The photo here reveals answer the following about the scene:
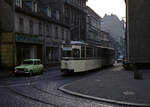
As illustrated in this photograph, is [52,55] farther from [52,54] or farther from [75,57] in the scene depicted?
[75,57]

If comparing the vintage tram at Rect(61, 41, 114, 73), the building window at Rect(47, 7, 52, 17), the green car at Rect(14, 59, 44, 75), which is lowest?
the green car at Rect(14, 59, 44, 75)

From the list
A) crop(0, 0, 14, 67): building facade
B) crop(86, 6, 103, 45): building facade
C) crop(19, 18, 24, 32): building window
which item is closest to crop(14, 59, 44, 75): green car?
crop(0, 0, 14, 67): building facade

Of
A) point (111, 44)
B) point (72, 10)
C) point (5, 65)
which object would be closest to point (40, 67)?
point (5, 65)

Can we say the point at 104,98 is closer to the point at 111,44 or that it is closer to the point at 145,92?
the point at 145,92

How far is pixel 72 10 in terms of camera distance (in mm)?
53531

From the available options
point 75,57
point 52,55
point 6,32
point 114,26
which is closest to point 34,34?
point 6,32

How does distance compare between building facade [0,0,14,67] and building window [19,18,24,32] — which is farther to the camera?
building window [19,18,24,32]

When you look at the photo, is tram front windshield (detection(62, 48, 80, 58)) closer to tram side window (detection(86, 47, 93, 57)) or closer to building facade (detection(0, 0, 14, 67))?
tram side window (detection(86, 47, 93, 57))

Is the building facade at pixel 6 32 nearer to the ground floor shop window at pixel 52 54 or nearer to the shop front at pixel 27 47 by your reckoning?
the shop front at pixel 27 47

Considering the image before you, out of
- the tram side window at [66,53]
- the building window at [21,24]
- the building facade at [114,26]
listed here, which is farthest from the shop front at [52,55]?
the building facade at [114,26]

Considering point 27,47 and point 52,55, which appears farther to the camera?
point 52,55

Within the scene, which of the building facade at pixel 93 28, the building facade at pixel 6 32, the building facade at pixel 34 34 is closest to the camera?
the building facade at pixel 6 32

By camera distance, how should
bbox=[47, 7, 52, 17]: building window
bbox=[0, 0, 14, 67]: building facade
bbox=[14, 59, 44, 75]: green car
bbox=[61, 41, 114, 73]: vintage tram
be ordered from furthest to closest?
bbox=[47, 7, 52, 17]: building window < bbox=[0, 0, 14, 67]: building facade < bbox=[14, 59, 44, 75]: green car < bbox=[61, 41, 114, 73]: vintage tram

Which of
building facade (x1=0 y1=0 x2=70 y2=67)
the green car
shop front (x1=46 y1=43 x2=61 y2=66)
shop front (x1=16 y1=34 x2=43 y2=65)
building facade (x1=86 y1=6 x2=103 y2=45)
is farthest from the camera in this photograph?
building facade (x1=86 y1=6 x2=103 y2=45)
